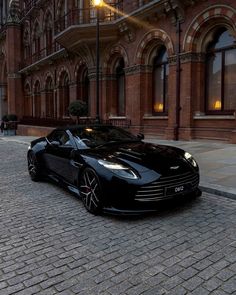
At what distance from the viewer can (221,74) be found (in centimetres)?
1385

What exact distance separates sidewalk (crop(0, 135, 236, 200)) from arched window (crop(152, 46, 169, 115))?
4.56 metres

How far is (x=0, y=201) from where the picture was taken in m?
6.06

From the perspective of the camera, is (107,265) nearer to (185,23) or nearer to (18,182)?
(18,182)

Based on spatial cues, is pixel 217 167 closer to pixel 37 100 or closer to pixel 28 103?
pixel 37 100

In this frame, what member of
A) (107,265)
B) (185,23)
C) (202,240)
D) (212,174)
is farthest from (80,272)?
(185,23)

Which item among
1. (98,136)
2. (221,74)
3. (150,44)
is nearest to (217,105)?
(221,74)

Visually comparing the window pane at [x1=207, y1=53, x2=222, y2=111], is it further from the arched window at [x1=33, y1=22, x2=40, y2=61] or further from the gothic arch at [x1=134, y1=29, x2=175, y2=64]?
the arched window at [x1=33, y1=22, x2=40, y2=61]

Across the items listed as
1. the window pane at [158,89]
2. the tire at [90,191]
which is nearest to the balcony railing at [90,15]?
the window pane at [158,89]

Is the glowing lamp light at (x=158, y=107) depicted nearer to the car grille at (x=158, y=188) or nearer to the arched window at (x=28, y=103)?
the car grille at (x=158, y=188)

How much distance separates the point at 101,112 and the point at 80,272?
18.0 metres

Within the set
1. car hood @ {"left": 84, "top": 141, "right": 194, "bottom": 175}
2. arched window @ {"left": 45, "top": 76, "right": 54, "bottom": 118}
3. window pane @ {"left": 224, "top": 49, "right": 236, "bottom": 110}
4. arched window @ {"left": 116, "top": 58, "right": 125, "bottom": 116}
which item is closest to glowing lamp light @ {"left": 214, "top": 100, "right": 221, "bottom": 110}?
window pane @ {"left": 224, "top": 49, "right": 236, "bottom": 110}

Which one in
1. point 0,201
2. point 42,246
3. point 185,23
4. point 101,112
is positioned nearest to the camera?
point 42,246

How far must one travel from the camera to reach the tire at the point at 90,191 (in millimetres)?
4914

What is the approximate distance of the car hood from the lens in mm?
4809
